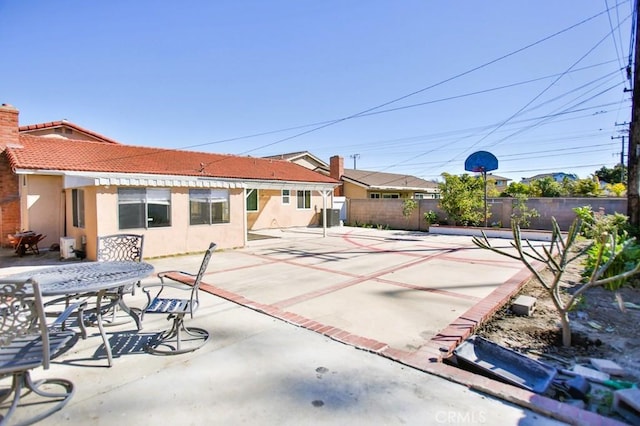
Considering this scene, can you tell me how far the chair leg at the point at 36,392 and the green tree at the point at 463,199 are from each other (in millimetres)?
16936

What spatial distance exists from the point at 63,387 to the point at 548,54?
16.4 m

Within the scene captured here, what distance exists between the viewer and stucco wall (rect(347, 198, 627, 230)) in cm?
1491

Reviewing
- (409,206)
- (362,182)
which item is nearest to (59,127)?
(362,182)

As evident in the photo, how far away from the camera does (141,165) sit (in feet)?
43.0

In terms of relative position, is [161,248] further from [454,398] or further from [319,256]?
[454,398]

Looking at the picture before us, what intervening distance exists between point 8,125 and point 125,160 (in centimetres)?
373

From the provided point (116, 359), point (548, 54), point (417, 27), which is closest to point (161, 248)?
point (116, 359)

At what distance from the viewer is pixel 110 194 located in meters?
9.58

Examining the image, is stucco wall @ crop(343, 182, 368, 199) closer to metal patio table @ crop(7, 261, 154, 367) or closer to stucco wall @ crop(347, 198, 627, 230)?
stucco wall @ crop(347, 198, 627, 230)

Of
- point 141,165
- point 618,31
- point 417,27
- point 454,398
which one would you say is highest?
point 417,27

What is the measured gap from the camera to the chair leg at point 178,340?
380 cm

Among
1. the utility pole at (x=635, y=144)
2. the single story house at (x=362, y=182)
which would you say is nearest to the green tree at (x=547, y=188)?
the single story house at (x=362, y=182)

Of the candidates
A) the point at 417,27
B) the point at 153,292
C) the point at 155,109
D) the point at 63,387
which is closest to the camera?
the point at 63,387
